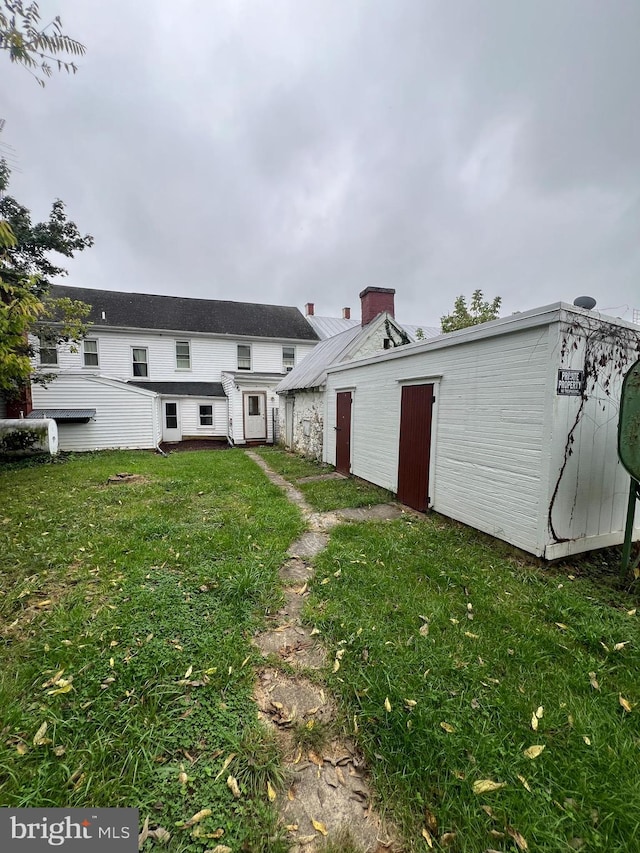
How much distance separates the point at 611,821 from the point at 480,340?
4.43 meters

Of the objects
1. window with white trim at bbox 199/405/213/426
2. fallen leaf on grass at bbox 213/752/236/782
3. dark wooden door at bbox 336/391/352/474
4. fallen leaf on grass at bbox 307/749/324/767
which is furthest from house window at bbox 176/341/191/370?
fallen leaf on grass at bbox 307/749/324/767

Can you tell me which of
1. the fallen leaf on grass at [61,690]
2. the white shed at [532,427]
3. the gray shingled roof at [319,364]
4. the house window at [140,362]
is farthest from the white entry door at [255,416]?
the fallen leaf on grass at [61,690]

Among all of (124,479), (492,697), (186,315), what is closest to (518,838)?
(492,697)

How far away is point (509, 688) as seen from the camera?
2184 millimetres

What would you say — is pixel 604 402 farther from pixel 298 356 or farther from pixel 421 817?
pixel 298 356

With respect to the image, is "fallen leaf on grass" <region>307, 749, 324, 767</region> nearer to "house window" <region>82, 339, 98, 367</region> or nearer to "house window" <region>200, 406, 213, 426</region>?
"house window" <region>200, 406, 213, 426</region>

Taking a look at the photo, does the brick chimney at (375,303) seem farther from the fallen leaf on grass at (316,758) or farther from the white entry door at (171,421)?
the fallen leaf on grass at (316,758)

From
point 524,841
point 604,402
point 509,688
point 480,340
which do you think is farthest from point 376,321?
point 524,841

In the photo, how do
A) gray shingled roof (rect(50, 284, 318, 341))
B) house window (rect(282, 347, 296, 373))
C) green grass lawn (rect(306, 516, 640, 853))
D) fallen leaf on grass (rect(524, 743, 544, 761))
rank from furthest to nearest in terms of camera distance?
1. house window (rect(282, 347, 296, 373))
2. gray shingled roof (rect(50, 284, 318, 341))
3. fallen leaf on grass (rect(524, 743, 544, 761))
4. green grass lawn (rect(306, 516, 640, 853))

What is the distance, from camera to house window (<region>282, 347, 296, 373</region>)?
19481mm

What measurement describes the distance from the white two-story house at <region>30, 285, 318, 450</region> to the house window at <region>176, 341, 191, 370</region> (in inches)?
2.0

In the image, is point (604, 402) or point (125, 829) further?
point (604, 402)

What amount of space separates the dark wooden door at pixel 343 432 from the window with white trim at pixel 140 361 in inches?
Answer: 504

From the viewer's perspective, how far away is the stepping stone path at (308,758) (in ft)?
4.89
